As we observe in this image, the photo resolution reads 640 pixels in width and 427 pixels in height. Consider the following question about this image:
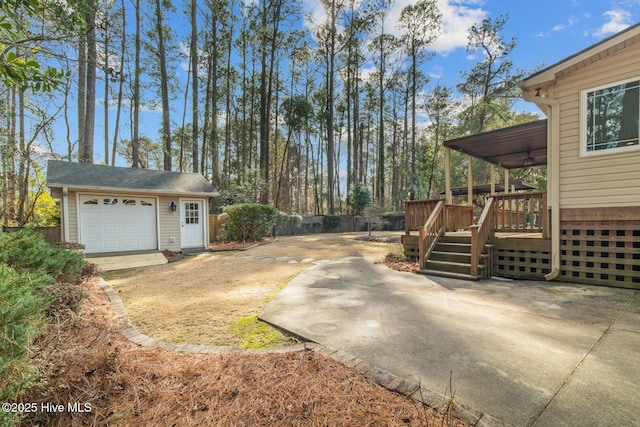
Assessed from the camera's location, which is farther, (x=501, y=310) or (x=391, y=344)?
(x=501, y=310)

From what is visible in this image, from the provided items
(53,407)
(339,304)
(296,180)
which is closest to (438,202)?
(339,304)

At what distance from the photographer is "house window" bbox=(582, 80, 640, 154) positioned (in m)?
4.45

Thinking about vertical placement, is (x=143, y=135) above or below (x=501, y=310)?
above

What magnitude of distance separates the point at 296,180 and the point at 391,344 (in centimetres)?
2948

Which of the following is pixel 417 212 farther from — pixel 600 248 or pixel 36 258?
pixel 36 258

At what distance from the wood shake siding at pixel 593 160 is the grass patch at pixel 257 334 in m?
5.55

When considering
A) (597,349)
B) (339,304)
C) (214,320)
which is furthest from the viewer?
(339,304)

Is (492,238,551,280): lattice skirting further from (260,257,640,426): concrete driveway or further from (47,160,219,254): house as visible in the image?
(47,160,219,254): house

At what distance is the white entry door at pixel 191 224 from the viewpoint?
10188mm

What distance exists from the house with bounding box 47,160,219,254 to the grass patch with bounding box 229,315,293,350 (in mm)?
8004

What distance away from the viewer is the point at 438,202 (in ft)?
20.8

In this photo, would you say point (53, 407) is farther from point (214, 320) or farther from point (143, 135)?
point (143, 135)

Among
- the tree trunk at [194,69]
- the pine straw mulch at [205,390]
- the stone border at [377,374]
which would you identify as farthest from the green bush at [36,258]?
the tree trunk at [194,69]

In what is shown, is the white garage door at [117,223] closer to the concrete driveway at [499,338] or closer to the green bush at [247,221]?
the green bush at [247,221]
